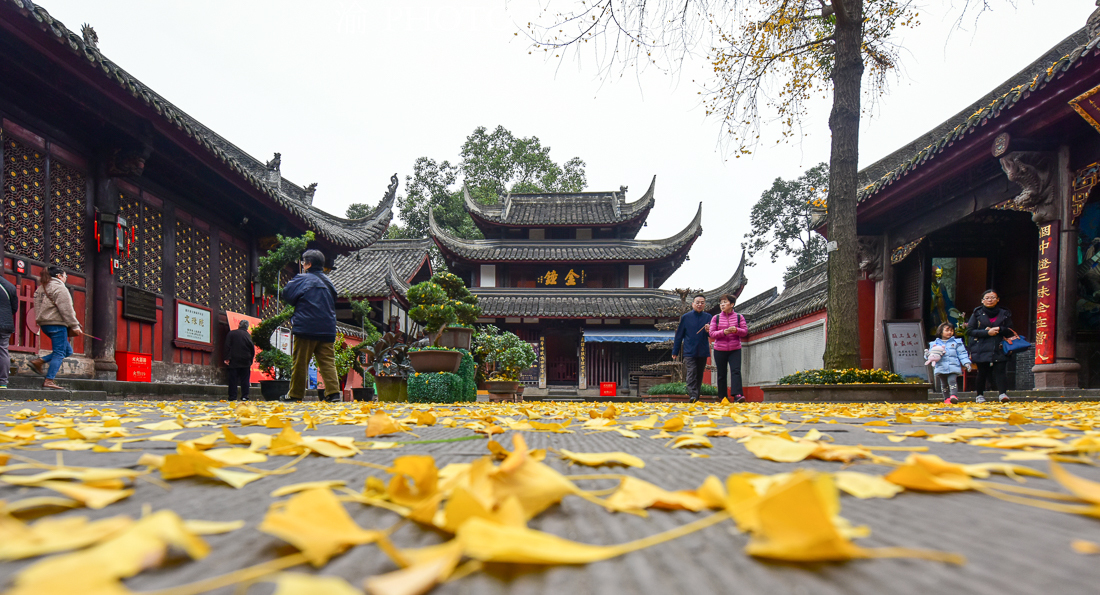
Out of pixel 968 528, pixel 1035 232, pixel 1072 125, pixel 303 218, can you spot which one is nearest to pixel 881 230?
pixel 1035 232

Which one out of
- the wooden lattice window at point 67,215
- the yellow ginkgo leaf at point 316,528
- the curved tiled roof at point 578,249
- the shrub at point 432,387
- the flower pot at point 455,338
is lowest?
the shrub at point 432,387

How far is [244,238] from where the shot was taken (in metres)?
10.0

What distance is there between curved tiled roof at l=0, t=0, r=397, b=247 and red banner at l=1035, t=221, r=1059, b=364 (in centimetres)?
929

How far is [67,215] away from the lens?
6.29 metres

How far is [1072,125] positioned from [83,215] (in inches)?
409

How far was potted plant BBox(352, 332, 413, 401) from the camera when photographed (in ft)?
22.3

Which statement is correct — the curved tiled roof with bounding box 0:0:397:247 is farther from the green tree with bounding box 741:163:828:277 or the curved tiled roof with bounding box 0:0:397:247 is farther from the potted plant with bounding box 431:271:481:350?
the green tree with bounding box 741:163:828:277

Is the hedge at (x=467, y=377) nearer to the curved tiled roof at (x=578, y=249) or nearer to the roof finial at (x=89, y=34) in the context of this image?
the roof finial at (x=89, y=34)

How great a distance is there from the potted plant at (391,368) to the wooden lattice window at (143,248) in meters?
3.04

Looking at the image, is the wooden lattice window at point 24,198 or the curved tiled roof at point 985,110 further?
the wooden lattice window at point 24,198

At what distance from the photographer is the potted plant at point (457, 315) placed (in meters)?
7.10

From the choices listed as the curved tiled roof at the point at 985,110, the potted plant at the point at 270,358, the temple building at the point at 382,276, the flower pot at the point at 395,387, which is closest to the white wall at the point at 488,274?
the temple building at the point at 382,276

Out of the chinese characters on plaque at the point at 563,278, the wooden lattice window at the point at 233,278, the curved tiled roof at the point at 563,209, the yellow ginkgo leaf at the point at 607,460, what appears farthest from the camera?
the curved tiled roof at the point at 563,209

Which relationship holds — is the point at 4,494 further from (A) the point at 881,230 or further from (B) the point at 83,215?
(A) the point at 881,230
